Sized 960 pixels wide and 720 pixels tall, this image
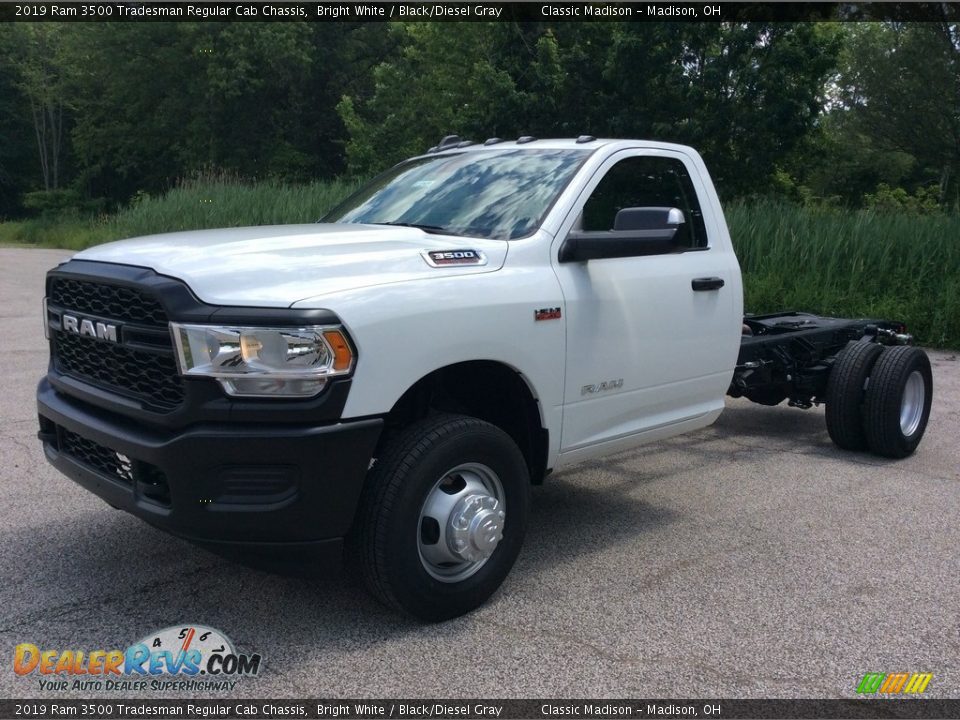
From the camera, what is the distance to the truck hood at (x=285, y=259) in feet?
11.1

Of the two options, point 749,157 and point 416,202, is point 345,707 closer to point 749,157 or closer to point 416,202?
point 416,202

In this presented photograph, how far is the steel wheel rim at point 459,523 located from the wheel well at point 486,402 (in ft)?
1.07

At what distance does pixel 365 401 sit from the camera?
11.1ft

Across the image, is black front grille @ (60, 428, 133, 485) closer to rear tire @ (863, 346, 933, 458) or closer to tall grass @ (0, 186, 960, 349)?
rear tire @ (863, 346, 933, 458)

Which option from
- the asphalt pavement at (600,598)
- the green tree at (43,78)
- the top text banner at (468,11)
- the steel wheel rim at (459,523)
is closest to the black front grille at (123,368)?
the asphalt pavement at (600,598)

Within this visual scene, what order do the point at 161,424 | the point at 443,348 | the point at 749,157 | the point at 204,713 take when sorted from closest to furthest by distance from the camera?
1. the point at 204,713
2. the point at 161,424
3. the point at 443,348
4. the point at 749,157

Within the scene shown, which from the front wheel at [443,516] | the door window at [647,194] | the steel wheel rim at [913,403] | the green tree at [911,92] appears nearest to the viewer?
the front wheel at [443,516]

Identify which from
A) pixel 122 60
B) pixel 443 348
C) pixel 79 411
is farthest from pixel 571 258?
pixel 122 60

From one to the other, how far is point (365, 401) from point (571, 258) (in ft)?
4.33

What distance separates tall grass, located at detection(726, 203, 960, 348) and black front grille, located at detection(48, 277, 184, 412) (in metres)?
10.5

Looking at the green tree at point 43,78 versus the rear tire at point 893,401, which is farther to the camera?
the green tree at point 43,78

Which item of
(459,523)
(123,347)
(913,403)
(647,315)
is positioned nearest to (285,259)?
(123,347)

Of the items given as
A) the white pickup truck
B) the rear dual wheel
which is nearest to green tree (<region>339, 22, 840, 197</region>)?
the rear dual wheel

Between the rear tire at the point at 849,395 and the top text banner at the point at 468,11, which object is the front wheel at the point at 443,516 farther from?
the top text banner at the point at 468,11
